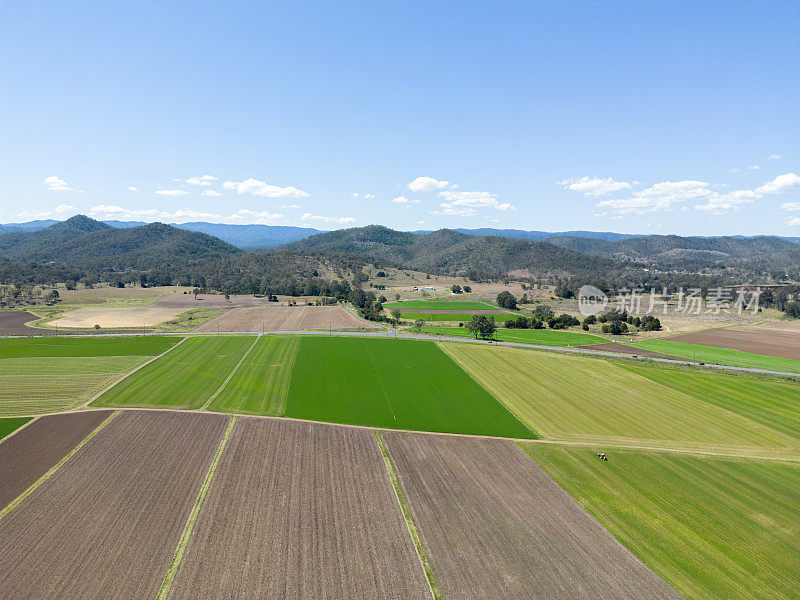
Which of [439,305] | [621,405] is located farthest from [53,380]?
[439,305]

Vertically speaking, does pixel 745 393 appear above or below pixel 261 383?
above

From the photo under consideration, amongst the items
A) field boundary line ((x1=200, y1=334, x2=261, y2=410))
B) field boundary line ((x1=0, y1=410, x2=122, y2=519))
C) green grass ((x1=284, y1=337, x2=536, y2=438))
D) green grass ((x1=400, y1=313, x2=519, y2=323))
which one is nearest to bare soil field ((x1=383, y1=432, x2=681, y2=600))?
green grass ((x1=284, y1=337, x2=536, y2=438))

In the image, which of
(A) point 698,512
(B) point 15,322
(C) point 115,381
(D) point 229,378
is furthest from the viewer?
(B) point 15,322

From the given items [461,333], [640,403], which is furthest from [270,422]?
[461,333]

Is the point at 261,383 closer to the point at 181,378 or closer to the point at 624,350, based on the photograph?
the point at 181,378

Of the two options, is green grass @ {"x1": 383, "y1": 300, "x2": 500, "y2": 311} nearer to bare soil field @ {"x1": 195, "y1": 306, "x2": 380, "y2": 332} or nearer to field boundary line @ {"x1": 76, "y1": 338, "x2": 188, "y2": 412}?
bare soil field @ {"x1": 195, "y1": 306, "x2": 380, "y2": 332}

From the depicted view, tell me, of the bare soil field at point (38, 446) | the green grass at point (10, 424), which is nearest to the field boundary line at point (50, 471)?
the bare soil field at point (38, 446)

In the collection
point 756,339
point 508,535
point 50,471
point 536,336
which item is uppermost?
point 756,339
